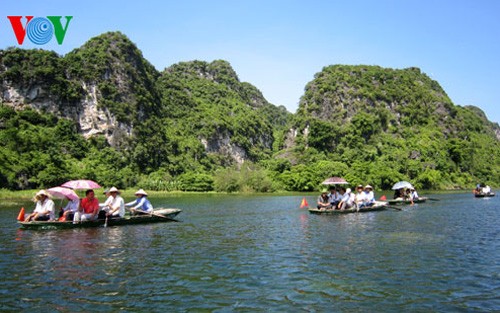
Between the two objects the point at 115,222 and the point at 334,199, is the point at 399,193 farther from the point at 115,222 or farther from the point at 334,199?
the point at 115,222

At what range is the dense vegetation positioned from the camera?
281 feet

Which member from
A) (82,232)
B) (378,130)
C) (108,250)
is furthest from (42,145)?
(378,130)

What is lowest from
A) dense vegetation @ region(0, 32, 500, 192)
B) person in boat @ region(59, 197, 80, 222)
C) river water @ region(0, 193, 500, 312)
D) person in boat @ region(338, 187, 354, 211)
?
river water @ region(0, 193, 500, 312)

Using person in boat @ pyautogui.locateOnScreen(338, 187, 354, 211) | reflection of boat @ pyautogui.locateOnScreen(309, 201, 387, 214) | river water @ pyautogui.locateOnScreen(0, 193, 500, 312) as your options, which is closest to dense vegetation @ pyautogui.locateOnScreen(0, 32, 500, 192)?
reflection of boat @ pyautogui.locateOnScreen(309, 201, 387, 214)

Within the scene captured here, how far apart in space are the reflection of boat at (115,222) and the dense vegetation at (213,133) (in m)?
44.1

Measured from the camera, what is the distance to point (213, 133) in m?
143

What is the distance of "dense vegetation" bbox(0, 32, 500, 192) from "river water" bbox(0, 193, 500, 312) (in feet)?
171

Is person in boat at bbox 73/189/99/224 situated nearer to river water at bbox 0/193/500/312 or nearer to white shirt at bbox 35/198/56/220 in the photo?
river water at bbox 0/193/500/312

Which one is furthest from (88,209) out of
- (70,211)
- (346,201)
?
(346,201)

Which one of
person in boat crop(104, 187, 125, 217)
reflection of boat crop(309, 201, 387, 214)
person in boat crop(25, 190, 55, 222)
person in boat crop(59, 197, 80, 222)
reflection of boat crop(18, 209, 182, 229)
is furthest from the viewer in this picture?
reflection of boat crop(309, 201, 387, 214)

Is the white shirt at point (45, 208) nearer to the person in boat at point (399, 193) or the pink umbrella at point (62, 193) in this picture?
the pink umbrella at point (62, 193)

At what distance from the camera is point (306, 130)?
12788 centimetres

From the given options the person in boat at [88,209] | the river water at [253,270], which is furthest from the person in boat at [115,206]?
the river water at [253,270]

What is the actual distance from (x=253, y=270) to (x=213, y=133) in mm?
130829
